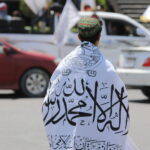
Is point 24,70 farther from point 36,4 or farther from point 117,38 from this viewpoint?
point 36,4

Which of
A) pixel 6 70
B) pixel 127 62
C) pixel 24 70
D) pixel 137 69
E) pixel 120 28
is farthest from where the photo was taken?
pixel 120 28

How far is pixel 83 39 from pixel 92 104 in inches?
19.1

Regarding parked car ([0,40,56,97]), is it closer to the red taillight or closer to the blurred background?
the blurred background

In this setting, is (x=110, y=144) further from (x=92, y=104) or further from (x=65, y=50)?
(x=65, y=50)

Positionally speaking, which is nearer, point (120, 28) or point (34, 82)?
point (34, 82)

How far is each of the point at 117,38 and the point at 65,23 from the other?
1.42m

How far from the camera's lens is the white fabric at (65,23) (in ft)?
64.3

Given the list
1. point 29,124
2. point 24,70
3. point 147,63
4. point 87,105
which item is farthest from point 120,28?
point 87,105

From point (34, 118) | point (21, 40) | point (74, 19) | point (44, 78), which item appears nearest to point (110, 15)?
point (74, 19)

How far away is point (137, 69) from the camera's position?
1524 cm

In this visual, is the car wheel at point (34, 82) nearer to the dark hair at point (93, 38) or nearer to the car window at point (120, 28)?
the car window at point (120, 28)

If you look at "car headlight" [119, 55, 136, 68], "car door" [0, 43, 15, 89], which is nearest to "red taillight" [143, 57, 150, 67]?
"car headlight" [119, 55, 136, 68]

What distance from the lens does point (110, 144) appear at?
18.2ft

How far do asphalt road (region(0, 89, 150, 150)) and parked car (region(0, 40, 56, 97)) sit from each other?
325mm
